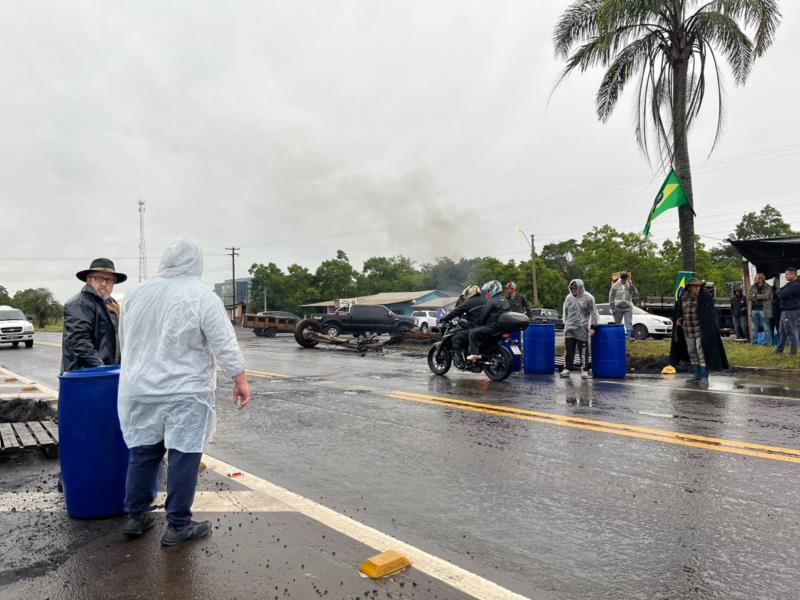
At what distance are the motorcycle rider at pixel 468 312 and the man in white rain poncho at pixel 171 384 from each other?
7.80 m

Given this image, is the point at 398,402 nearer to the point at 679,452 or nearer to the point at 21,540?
the point at 679,452

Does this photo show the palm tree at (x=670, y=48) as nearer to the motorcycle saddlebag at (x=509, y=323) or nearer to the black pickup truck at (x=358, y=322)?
the motorcycle saddlebag at (x=509, y=323)

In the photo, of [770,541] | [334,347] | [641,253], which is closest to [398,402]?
[770,541]

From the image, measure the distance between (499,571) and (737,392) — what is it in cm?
784

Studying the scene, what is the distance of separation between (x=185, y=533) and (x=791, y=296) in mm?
13017

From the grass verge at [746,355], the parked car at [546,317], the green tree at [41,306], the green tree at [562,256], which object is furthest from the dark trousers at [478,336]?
the green tree at [41,306]

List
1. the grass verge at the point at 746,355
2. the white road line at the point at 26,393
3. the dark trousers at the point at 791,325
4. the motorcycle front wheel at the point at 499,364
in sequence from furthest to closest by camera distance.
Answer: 1. the dark trousers at the point at 791,325
2. the grass verge at the point at 746,355
3. the motorcycle front wheel at the point at 499,364
4. the white road line at the point at 26,393

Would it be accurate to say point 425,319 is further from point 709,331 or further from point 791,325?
point 709,331

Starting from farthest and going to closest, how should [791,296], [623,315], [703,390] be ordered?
1. [623,315]
2. [791,296]
3. [703,390]

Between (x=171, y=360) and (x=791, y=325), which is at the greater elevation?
(x=171, y=360)

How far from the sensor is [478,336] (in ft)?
35.9

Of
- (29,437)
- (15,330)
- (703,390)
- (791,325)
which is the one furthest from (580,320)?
(15,330)

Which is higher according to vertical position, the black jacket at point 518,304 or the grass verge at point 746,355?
the black jacket at point 518,304

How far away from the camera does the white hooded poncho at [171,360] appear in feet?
11.7
